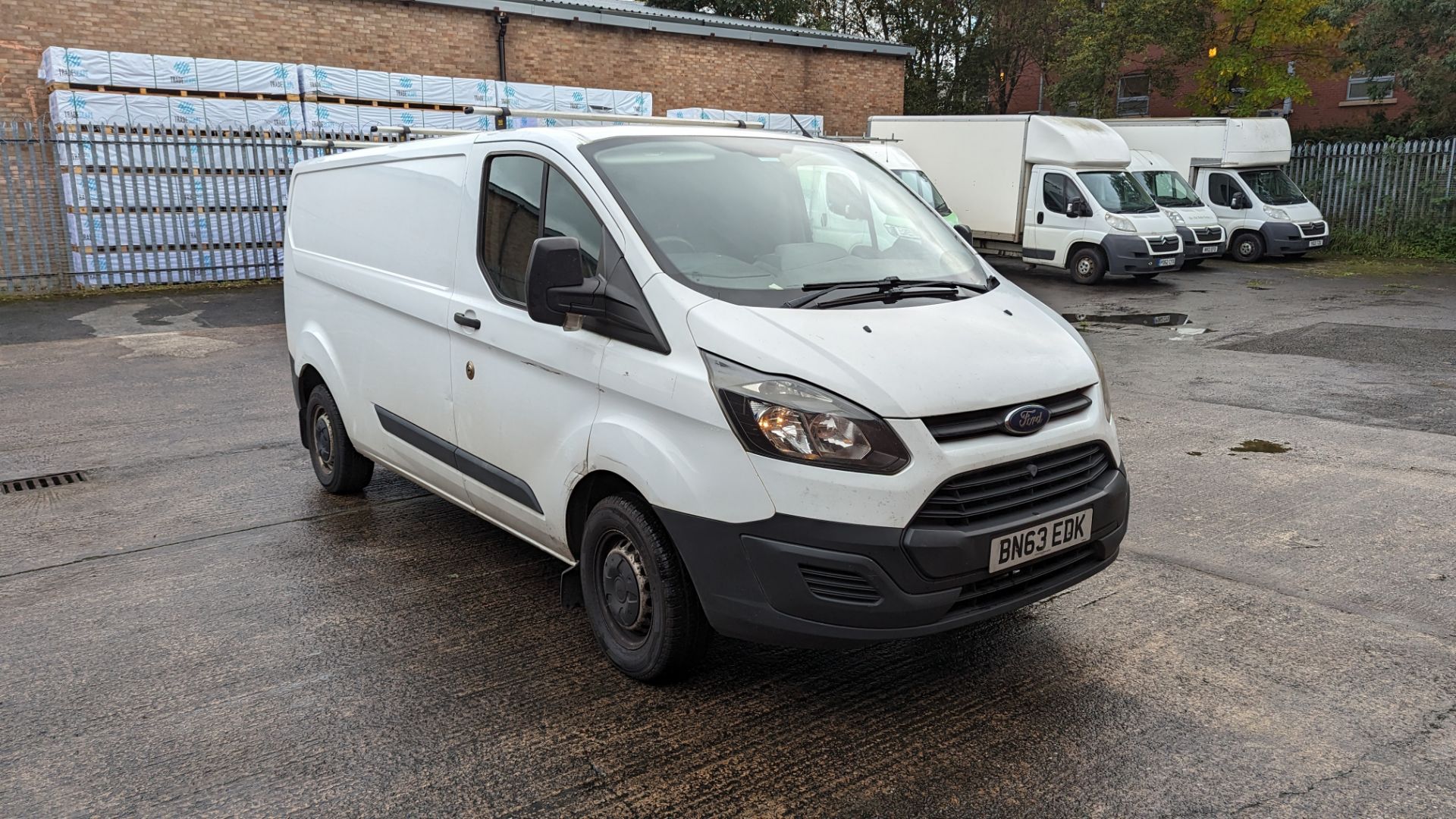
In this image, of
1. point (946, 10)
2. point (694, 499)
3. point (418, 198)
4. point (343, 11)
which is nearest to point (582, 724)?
point (694, 499)

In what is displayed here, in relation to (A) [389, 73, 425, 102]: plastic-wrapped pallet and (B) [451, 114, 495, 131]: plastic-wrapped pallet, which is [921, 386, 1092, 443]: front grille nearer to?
(B) [451, 114, 495, 131]: plastic-wrapped pallet

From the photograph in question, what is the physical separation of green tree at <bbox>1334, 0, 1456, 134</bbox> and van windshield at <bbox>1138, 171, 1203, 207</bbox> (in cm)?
606

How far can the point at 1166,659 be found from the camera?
3859 millimetres

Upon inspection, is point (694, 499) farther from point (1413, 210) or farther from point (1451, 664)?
point (1413, 210)

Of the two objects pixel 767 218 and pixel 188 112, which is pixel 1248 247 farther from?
pixel 767 218

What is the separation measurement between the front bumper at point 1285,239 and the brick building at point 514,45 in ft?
34.0

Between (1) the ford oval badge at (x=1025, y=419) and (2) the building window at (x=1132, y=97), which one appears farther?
(2) the building window at (x=1132, y=97)

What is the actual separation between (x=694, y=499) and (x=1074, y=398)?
A: 1390 mm

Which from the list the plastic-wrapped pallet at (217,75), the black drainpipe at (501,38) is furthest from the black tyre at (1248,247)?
the plastic-wrapped pallet at (217,75)

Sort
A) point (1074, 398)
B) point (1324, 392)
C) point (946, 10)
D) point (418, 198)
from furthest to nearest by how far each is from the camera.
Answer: point (946, 10) → point (1324, 392) → point (418, 198) → point (1074, 398)

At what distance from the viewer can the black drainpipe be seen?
20.7 m

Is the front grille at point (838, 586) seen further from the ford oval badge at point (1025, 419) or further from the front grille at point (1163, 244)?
the front grille at point (1163, 244)

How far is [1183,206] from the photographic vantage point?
19.3 meters

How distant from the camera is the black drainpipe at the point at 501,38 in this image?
20734 millimetres
